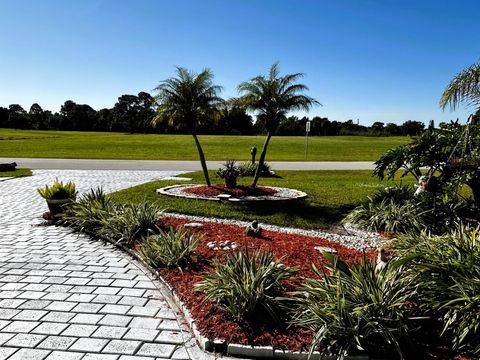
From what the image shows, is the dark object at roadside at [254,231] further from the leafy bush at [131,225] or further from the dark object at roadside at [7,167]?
the dark object at roadside at [7,167]

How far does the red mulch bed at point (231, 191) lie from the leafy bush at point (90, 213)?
4.01 m

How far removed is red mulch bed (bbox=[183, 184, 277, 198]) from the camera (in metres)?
11.6

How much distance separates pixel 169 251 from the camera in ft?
17.2

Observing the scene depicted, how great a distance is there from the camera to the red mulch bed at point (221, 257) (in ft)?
11.0

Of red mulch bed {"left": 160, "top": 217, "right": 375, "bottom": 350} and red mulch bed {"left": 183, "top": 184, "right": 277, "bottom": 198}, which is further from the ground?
red mulch bed {"left": 160, "top": 217, "right": 375, "bottom": 350}

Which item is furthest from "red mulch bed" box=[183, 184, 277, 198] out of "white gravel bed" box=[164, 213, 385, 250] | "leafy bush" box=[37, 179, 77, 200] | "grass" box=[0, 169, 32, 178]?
"grass" box=[0, 169, 32, 178]

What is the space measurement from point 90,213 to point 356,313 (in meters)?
5.97

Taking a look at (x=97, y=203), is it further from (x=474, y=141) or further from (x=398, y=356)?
(x=474, y=141)

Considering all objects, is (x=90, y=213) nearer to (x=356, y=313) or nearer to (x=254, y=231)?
(x=254, y=231)

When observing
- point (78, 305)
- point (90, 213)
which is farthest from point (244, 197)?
point (78, 305)

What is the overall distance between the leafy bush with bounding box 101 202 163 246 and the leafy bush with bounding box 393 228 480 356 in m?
4.32

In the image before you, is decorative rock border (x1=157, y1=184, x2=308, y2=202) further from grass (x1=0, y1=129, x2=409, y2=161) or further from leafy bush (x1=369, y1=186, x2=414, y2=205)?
grass (x1=0, y1=129, x2=409, y2=161)

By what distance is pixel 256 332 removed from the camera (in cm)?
344

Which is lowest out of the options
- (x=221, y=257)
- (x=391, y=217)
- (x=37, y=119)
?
(x=221, y=257)
